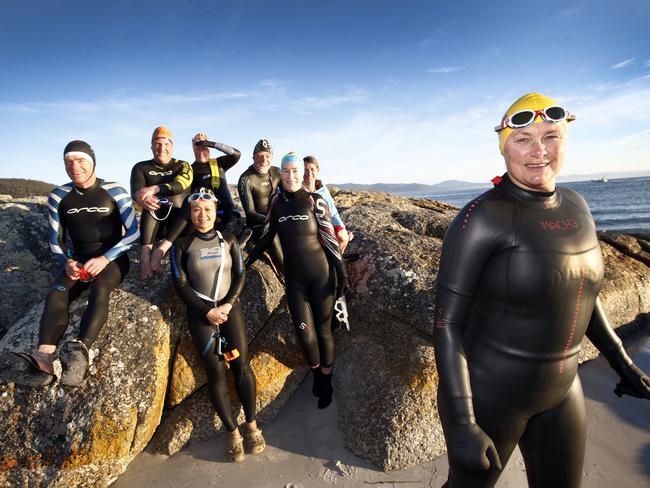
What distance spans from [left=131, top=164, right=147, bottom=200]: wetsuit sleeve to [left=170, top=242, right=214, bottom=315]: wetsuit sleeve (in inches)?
70.9

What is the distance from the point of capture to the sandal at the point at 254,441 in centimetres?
427

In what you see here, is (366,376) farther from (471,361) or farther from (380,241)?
(471,361)

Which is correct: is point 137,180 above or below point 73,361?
above

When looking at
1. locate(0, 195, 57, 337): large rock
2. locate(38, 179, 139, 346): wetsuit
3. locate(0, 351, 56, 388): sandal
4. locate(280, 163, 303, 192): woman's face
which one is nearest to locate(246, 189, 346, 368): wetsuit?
locate(280, 163, 303, 192): woman's face

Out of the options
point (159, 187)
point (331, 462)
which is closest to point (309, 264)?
point (331, 462)

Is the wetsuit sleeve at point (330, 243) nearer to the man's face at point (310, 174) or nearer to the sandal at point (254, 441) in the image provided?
the man's face at point (310, 174)

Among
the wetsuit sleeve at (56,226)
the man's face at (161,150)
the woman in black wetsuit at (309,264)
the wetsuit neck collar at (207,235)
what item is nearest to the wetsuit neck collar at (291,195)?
the woman in black wetsuit at (309,264)

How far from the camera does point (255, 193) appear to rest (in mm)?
6305

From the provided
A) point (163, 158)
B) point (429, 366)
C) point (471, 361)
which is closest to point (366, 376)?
point (429, 366)

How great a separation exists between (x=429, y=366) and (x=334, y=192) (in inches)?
244

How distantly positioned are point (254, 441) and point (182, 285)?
2025 mm

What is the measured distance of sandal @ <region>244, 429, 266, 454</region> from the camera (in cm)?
427

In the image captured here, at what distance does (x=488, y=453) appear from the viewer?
76.6 inches

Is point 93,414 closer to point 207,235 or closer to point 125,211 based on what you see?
point 207,235
